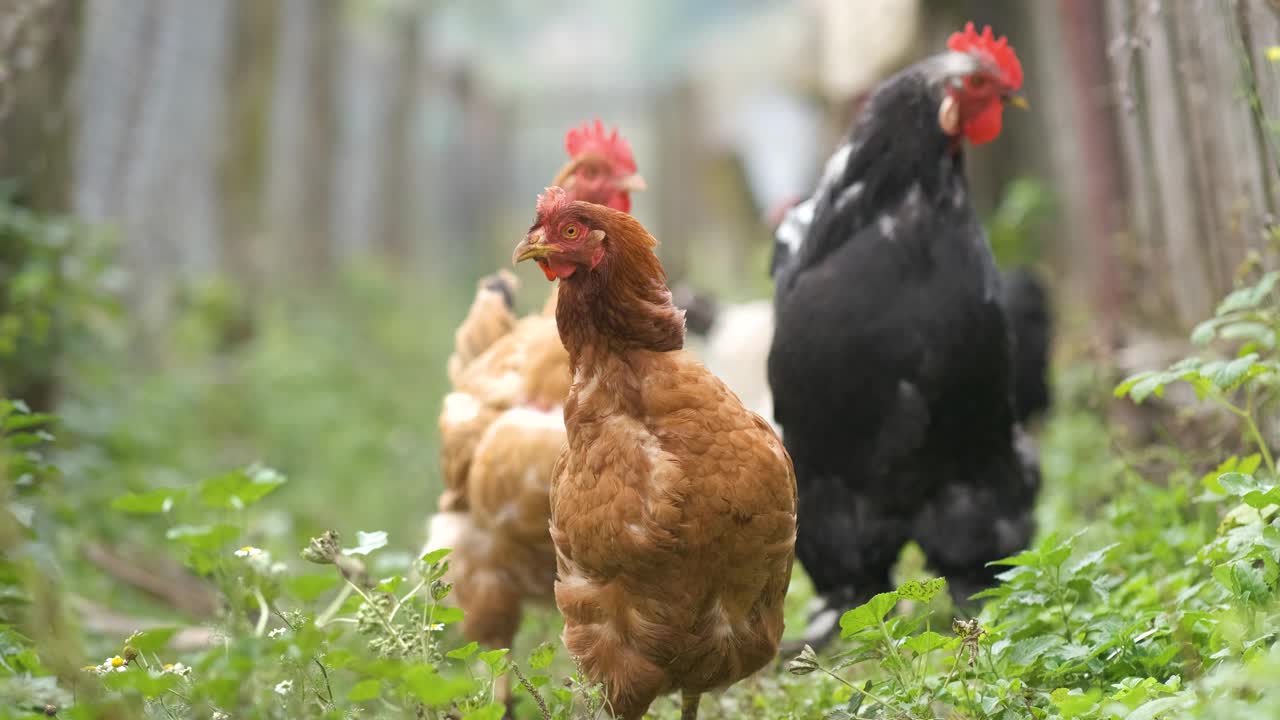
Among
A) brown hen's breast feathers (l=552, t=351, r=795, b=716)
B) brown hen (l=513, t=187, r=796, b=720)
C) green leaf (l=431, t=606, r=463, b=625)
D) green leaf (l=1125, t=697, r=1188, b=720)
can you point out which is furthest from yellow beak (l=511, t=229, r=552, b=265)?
green leaf (l=1125, t=697, r=1188, b=720)

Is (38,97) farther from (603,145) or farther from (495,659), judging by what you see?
(495,659)

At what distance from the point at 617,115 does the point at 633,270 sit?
2857cm

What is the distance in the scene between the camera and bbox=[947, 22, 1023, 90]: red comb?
4.11m

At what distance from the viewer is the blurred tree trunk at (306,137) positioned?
16.6 meters

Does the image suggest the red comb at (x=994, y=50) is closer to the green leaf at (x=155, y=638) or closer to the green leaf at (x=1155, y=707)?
the green leaf at (x=1155, y=707)

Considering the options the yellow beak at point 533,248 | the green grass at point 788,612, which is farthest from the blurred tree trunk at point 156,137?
the yellow beak at point 533,248

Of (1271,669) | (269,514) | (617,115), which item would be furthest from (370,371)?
(617,115)

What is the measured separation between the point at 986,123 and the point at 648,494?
7.21 ft

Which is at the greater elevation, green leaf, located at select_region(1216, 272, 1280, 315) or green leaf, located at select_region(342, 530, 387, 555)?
green leaf, located at select_region(1216, 272, 1280, 315)

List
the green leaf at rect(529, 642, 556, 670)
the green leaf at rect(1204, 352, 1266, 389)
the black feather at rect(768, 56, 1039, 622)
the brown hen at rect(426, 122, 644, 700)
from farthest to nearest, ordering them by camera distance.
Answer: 1. the black feather at rect(768, 56, 1039, 622)
2. the brown hen at rect(426, 122, 644, 700)
3. the green leaf at rect(1204, 352, 1266, 389)
4. the green leaf at rect(529, 642, 556, 670)

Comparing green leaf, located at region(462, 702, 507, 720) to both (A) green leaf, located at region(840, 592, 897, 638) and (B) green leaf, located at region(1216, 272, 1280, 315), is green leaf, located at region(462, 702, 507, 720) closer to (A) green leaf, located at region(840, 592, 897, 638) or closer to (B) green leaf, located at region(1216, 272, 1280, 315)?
(A) green leaf, located at region(840, 592, 897, 638)

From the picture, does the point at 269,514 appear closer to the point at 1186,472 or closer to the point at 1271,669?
the point at 1186,472

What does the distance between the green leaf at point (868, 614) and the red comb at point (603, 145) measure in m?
2.23

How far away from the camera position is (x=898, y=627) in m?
2.62
